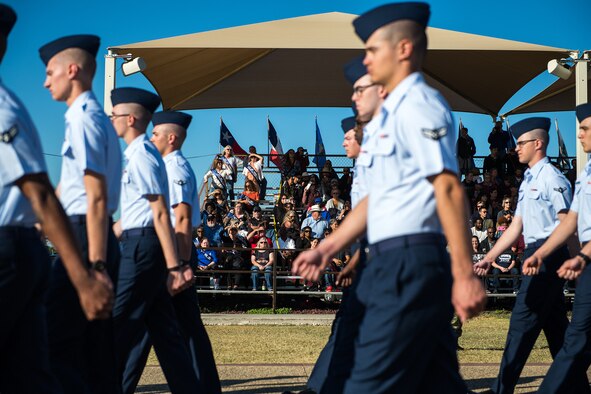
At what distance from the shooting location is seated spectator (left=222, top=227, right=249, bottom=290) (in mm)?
16061

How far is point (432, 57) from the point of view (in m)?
18.6

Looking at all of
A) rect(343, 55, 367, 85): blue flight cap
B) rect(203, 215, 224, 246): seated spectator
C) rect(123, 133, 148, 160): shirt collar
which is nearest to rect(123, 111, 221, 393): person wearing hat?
rect(123, 133, 148, 160): shirt collar

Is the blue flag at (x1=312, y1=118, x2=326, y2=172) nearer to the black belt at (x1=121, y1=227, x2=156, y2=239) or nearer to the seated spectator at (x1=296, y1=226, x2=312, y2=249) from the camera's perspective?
the seated spectator at (x1=296, y1=226, x2=312, y2=249)

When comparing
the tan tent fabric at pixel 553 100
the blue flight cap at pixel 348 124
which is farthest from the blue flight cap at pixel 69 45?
the tan tent fabric at pixel 553 100

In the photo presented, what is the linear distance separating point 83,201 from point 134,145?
49.2 inches

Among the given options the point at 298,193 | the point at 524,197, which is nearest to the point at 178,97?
the point at 298,193

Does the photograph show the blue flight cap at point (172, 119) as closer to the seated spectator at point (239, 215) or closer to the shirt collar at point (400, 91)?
the shirt collar at point (400, 91)

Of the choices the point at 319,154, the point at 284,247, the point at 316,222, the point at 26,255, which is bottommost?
the point at 284,247

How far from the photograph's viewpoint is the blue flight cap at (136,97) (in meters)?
6.10

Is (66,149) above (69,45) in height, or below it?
below

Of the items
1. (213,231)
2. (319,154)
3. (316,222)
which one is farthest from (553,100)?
(213,231)

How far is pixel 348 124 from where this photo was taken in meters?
7.38

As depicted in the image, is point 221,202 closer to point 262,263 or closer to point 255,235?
point 255,235

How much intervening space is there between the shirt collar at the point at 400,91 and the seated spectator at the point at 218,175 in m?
17.0
